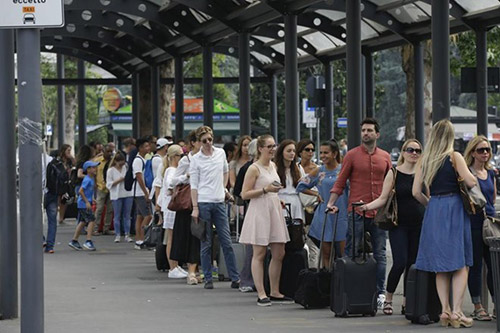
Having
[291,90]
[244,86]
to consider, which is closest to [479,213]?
[291,90]

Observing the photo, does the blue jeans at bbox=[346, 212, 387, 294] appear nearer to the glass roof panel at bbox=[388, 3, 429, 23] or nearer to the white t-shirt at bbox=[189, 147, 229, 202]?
the white t-shirt at bbox=[189, 147, 229, 202]

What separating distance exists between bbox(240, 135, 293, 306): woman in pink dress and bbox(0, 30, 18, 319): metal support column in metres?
2.82

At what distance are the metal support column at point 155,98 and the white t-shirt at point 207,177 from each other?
756 inches

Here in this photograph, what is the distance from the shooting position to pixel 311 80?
3097 centimetres

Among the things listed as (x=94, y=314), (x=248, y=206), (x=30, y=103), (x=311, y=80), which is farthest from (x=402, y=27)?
(x=30, y=103)

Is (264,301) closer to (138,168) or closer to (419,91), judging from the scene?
(138,168)

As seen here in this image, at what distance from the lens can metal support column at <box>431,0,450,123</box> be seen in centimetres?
1736

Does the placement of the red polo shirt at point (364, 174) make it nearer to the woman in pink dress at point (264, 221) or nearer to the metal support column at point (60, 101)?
the woman in pink dress at point (264, 221)

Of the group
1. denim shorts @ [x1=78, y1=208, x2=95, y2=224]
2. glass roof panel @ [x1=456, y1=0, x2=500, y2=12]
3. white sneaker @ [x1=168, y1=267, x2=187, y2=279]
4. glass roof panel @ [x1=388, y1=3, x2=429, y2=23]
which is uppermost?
glass roof panel @ [x1=388, y1=3, x2=429, y2=23]

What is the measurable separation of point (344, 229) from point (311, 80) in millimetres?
17893

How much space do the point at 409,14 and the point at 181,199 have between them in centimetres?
938

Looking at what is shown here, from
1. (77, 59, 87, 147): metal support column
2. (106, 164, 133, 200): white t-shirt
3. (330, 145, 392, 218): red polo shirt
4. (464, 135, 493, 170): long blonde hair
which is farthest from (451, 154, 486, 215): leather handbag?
(77, 59, 87, 147): metal support column

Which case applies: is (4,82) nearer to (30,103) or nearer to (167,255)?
(30,103)

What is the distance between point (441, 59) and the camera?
57.1ft
